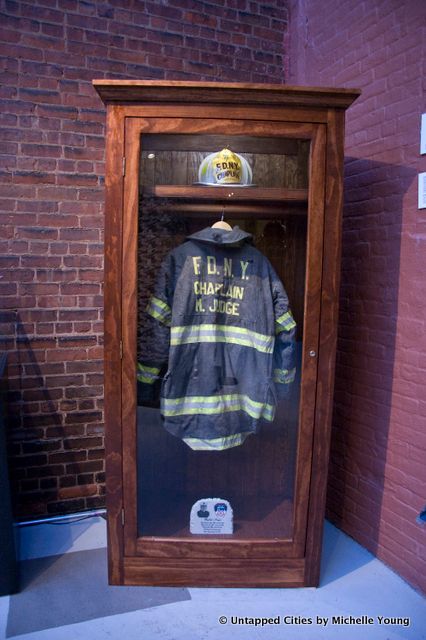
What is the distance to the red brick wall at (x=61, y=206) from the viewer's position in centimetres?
272

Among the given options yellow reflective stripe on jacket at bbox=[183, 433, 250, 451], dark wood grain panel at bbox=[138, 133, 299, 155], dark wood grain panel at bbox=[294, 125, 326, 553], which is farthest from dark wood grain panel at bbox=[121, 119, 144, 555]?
dark wood grain panel at bbox=[294, 125, 326, 553]

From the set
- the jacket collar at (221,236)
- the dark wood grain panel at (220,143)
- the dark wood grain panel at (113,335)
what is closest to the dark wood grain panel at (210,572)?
the dark wood grain panel at (113,335)

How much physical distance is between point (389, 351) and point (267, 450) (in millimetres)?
805

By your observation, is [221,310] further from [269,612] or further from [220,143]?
[269,612]

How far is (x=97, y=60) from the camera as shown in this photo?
2830mm

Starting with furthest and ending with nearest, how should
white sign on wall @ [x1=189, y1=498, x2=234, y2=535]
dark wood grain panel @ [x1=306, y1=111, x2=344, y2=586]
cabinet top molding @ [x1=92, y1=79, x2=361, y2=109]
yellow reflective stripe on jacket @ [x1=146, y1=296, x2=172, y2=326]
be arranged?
white sign on wall @ [x1=189, y1=498, x2=234, y2=535]
yellow reflective stripe on jacket @ [x1=146, y1=296, x2=172, y2=326]
dark wood grain panel @ [x1=306, y1=111, x2=344, y2=586]
cabinet top molding @ [x1=92, y1=79, x2=361, y2=109]

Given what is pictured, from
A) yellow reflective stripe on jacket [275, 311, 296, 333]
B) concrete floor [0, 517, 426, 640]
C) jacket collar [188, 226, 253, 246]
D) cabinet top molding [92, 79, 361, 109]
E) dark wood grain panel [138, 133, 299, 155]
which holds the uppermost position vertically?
cabinet top molding [92, 79, 361, 109]

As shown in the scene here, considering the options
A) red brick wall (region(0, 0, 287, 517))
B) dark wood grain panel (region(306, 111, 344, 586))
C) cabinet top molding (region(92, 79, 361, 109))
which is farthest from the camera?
red brick wall (region(0, 0, 287, 517))

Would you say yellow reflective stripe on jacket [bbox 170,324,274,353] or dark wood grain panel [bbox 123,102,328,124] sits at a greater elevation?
dark wood grain panel [bbox 123,102,328,124]

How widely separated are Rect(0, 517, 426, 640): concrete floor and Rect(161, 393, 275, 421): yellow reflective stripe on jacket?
2.76 ft

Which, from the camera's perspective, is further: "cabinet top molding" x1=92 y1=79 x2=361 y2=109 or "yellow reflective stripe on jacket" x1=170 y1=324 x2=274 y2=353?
"yellow reflective stripe on jacket" x1=170 y1=324 x2=274 y2=353

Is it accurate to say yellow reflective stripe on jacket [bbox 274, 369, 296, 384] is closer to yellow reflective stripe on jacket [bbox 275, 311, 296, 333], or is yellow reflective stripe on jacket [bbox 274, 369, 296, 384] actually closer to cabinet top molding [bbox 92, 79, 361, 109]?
yellow reflective stripe on jacket [bbox 275, 311, 296, 333]

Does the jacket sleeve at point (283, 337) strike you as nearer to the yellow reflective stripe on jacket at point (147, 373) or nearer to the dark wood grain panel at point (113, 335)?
the yellow reflective stripe on jacket at point (147, 373)

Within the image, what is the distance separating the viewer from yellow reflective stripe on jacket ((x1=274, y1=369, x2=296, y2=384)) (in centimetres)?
236
